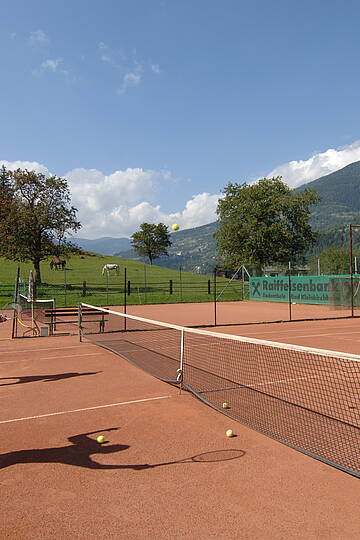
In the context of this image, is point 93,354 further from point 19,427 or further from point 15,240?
point 15,240

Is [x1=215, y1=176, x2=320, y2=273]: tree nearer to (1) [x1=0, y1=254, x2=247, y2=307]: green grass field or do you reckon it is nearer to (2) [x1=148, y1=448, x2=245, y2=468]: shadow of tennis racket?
(1) [x1=0, y1=254, x2=247, y2=307]: green grass field

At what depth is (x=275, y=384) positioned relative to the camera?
25.2ft

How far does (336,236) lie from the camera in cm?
17338

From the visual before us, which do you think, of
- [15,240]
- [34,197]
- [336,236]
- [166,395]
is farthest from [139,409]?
[336,236]

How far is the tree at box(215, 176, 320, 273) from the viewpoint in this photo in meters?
54.6

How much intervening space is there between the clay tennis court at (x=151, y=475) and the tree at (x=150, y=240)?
85.9m

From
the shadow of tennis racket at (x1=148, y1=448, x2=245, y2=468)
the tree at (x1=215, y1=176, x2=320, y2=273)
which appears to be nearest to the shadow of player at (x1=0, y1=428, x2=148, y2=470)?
the shadow of tennis racket at (x1=148, y1=448, x2=245, y2=468)

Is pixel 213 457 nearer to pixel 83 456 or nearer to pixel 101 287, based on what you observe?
pixel 83 456

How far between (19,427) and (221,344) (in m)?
7.67

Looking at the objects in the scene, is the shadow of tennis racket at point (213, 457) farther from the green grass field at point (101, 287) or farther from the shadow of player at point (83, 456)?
the green grass field at point (101, 287)

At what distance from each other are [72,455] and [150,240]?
89011mm

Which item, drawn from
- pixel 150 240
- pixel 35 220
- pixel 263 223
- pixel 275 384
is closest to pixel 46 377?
pixel 275 384

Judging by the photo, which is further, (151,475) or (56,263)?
(56,263)

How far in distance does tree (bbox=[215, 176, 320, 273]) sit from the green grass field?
7.46m
